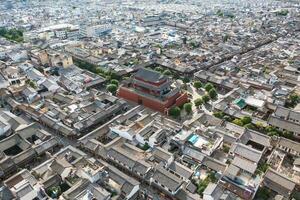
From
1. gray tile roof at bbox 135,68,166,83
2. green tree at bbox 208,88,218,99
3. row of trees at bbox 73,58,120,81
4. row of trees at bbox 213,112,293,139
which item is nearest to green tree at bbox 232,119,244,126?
row of trees at bbox 213,112,293,139

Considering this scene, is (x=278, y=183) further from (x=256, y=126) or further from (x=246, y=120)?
(x=246, y=120)

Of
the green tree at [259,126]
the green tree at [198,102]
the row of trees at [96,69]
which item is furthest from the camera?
the row of trees at [96,69]

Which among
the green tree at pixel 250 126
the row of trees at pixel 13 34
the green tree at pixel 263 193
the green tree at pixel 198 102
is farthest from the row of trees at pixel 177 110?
the row of trees at pixel 13 34

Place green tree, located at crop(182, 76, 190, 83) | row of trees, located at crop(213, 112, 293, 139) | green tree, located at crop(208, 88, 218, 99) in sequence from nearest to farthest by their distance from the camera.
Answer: row of trees, located at crop(213, 112, 293, 139) < green tree, located at crop(208, 88, 218, 99) < green tree, located at crop(182, 76, 190, 83)

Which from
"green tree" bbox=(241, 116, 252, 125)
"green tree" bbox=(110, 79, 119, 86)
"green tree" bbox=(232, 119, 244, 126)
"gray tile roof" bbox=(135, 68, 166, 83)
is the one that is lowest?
"green tree" bbox=(110, 79, 119, 86)

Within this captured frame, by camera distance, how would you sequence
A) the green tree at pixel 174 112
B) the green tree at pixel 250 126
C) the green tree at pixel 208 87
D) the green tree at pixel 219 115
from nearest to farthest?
the green tree at pixel 250 126
the green tree at pixel 219 115
the green tree at pixel 174 112
the green tree at pixel 208 87

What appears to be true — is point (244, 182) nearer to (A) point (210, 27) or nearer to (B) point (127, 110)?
(B) point (127, 110)

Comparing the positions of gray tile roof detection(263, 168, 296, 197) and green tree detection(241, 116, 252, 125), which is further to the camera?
green tree detection(241, 116, 252, 125)

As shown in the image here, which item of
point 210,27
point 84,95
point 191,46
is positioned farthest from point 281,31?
point 84,95

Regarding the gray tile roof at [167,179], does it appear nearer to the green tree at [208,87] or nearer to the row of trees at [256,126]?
the row of trees at [256,126]

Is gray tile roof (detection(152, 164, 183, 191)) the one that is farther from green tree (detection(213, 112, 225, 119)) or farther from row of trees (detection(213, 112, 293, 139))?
green tree (detection(213, 112, 225, 119))

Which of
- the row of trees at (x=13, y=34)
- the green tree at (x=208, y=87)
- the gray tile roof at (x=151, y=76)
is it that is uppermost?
the gray tile roof at (x=151, y=76)
